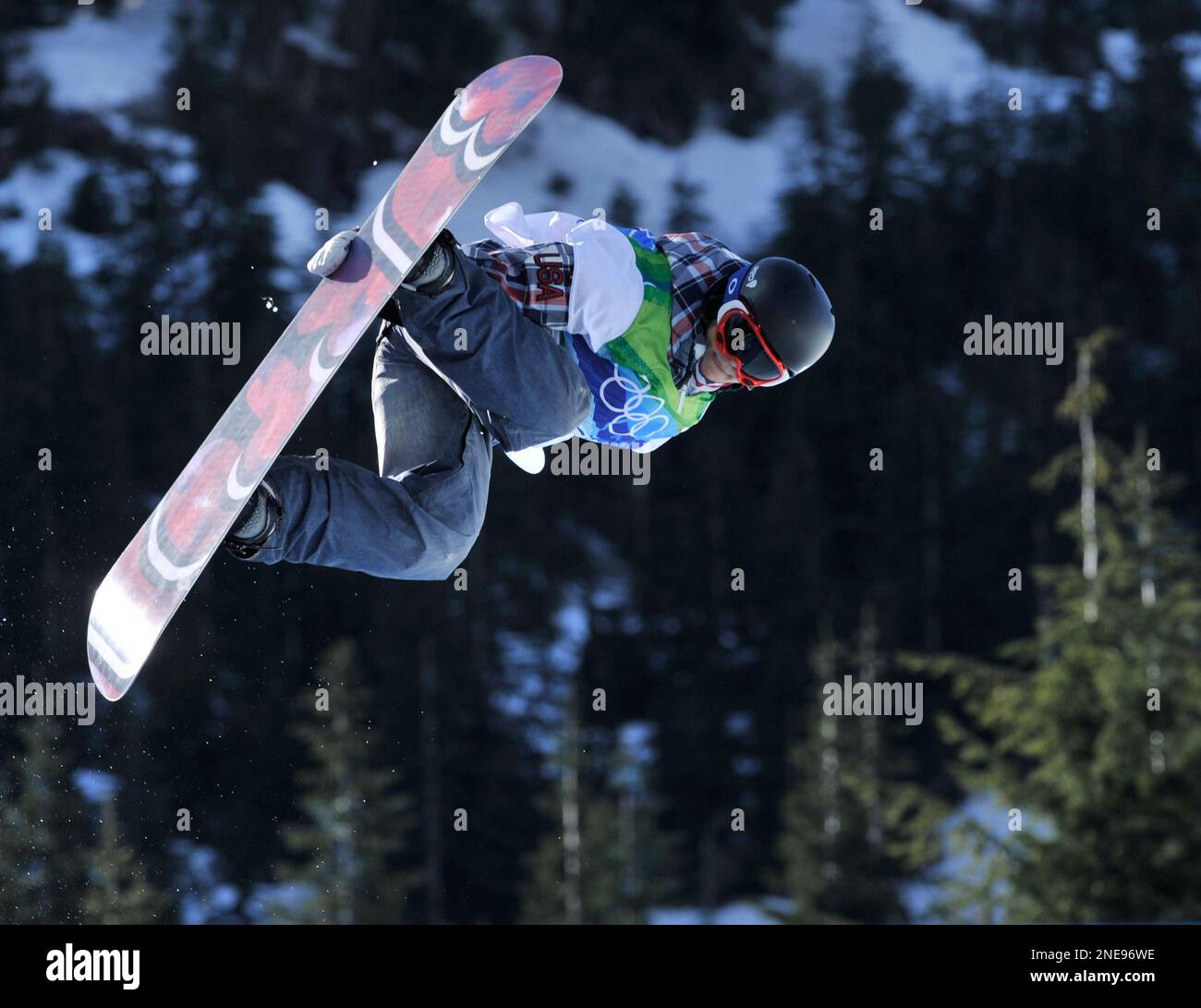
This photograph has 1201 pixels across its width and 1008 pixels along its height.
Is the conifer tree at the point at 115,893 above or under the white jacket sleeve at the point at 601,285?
under

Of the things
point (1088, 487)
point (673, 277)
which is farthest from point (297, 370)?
point (1088, 487)

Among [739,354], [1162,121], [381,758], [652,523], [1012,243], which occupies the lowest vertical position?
[381,758]

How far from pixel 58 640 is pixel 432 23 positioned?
1097 cm

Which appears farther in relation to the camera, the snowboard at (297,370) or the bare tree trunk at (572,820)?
the bare tree trunk at (572,820)

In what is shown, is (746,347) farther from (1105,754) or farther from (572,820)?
(572,820)

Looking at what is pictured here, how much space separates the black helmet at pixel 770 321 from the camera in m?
3.87

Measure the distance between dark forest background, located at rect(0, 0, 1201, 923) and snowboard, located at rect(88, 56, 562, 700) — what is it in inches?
252

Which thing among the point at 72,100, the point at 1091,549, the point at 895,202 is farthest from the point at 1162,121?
the point at 1091,549

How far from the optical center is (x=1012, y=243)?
86.8ft

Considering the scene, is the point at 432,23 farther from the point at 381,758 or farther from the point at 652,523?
the point at 381,758

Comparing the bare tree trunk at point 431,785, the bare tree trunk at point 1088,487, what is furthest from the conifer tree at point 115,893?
the bare tree trunk at point 1088,487

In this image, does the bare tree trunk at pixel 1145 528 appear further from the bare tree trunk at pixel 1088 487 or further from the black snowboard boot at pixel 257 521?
the black snowboard boot at pixel 257 521

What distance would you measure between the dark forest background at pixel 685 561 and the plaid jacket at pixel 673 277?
5.99 meters

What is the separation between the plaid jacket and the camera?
3.86 m
